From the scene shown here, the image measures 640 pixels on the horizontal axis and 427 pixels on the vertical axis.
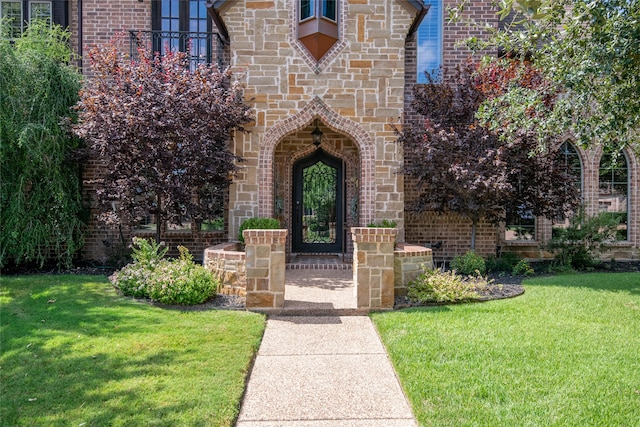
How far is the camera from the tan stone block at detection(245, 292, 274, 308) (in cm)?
633

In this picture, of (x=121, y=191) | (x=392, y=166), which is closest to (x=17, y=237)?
(x=121, y=191)

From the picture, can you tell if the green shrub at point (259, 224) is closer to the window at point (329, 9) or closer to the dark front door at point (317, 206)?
the dark front door at point (317, 206)

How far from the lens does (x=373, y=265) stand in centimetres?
638

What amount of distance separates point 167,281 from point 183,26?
27.5 feet

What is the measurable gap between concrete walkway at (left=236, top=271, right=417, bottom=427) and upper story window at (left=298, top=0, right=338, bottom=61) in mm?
6666

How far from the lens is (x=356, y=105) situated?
33.1 ft

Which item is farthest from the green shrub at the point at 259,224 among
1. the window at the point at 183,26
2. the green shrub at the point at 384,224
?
the window at the point at 183,26

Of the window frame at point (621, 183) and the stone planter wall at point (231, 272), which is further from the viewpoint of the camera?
the window frame at point (621, 183)

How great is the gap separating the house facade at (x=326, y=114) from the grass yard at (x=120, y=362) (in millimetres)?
4405

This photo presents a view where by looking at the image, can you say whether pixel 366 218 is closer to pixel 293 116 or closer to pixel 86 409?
pixel 293 116

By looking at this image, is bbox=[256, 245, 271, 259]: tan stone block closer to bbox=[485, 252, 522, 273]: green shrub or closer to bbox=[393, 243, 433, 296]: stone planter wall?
bbox=[393, 243, 433, 296]: stone planter wall

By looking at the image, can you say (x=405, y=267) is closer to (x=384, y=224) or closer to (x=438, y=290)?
(x=438, y=290)

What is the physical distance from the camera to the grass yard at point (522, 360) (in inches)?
131

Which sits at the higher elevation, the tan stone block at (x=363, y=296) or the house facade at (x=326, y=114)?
the house facade at (x=326, y=114)
